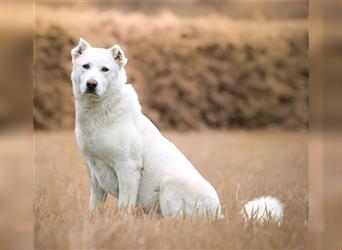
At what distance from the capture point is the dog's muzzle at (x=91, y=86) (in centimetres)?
294

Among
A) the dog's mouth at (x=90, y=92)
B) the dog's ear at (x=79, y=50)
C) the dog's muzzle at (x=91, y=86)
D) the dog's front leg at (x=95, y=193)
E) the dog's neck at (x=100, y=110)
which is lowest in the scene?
the dog's front leg at (x=95, y=193)

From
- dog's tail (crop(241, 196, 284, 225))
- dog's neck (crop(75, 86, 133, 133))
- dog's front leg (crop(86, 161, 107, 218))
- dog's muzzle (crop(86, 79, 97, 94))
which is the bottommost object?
dog's tail (crop(241, 196, 284, 225))

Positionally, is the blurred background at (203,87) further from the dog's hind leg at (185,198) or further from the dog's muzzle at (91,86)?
the dog's muzzle at (91,86)

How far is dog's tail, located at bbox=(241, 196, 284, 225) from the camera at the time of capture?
3.15m

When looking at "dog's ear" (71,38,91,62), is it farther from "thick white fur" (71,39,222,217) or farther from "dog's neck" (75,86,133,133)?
"dog's neck" (75,86,133,133)

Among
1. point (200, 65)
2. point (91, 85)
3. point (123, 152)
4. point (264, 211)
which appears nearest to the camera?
point (91, 85)

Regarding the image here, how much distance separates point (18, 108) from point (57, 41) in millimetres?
5128

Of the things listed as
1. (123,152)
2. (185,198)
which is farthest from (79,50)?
(185,198)

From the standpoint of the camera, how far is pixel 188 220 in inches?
119

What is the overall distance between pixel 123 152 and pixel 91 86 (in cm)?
42

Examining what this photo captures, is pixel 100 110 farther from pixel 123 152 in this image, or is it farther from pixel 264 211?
pixel 264 211

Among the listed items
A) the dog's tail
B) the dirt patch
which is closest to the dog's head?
the dog's tail

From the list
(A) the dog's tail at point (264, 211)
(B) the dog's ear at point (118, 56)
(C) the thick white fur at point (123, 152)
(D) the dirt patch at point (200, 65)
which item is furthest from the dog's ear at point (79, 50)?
(D) the dirt patch at point (200, 65)

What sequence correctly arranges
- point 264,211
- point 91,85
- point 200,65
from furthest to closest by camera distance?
point 200,65 < point 264,211 < point 91,85
